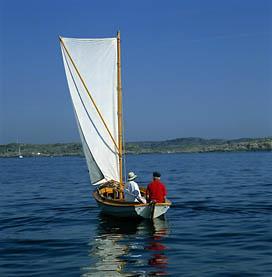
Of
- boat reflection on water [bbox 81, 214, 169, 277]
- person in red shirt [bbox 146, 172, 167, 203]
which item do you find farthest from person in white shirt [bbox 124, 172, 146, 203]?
boat reflection on water [bbox 81, 214, 169, 277]

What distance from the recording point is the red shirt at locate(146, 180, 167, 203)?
25.9 metres

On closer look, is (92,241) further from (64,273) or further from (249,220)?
(249,220)

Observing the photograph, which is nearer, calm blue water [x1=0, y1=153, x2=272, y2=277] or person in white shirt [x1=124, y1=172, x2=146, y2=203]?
calm blue water [x1=0, y1=153, x2=272, y2=277]

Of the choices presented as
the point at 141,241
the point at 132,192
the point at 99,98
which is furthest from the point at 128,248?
the point at 99,98

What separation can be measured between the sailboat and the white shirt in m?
3.09

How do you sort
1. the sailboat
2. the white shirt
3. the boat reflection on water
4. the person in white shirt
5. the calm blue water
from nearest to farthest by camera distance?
the boat reflection on water
the calm blue water
the person in white shirt
the white shirt
the sailboat

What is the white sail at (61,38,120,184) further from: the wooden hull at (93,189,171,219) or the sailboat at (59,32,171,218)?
the wooden hull at (93,189,171,219)

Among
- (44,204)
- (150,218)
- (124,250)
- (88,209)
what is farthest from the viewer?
(44,204)

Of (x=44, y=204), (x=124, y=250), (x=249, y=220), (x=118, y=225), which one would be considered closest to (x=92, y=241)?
(x=124, y=250)

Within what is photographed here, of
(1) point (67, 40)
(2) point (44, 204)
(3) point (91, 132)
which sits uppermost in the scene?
(1) point (67, 40)

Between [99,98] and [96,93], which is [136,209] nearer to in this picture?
[99,98]

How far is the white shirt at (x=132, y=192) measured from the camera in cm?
2667

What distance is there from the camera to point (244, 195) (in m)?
40.3

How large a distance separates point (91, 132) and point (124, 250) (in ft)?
38.3
